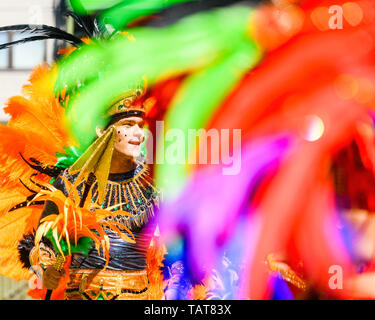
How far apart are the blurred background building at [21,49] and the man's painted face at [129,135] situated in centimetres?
55

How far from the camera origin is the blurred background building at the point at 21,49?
6.21 ft

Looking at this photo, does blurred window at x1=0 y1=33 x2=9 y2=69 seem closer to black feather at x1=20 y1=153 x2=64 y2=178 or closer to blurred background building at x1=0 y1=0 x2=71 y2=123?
blurred background building at x1=0 y1=0 x2=71 y2=123

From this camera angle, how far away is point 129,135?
1845mm

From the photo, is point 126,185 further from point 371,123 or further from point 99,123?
point 371,123

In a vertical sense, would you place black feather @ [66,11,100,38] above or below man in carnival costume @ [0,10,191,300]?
above

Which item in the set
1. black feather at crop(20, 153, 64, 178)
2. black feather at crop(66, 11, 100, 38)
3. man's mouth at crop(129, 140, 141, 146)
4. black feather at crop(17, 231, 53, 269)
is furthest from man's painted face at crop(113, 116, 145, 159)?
black feather at crop(17, 231, 53, 269)

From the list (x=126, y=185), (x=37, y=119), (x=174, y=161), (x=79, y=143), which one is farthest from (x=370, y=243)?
(x=37, y=119)

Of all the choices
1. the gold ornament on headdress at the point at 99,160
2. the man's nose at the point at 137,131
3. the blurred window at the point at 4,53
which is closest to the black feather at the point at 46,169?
the gold ornament on headdress at the point at 99,160

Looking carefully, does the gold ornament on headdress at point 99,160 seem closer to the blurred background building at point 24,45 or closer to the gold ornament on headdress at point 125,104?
the gold ornament on headdress at point 125,104

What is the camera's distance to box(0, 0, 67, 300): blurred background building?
1892 millimetres

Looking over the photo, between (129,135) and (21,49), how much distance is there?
0.78 meters

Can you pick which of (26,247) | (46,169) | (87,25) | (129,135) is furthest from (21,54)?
(26,247)

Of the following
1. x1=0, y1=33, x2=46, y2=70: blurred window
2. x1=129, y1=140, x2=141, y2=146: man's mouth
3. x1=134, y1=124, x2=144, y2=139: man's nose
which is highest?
x1=0, y1=33, x2=46, y2=70: blurred window

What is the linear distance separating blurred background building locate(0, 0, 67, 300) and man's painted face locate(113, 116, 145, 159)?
0.55 m
